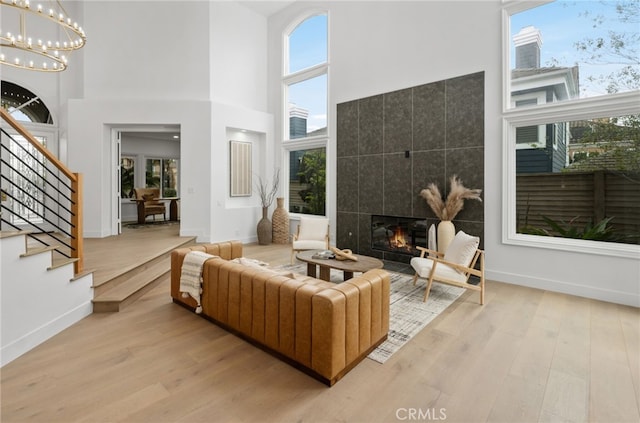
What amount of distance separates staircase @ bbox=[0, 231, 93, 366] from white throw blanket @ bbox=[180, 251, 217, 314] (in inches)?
42.4

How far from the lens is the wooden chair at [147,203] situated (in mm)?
9000

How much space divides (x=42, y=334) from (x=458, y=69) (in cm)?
618

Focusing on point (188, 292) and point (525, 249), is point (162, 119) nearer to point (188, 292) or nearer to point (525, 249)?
point (188, 292)

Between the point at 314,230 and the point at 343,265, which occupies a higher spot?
the point at 314,230

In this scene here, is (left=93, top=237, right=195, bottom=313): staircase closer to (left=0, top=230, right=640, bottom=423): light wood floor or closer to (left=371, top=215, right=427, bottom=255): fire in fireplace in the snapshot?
(left=0, top=230, right=640, bottom=423): light wood floor

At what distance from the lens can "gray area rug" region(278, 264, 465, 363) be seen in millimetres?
2863

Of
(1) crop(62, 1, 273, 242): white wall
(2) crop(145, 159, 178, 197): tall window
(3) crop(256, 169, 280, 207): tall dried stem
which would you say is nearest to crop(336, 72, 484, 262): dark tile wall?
(3) crop(256, 169, 280, 207): tall dried stem

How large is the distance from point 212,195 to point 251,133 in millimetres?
1954

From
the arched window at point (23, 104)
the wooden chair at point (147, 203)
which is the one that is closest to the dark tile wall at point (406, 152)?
the wooden chair at point (147, 203)

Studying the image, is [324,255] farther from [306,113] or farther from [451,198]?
[306,113]

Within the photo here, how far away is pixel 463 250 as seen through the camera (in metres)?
3.98

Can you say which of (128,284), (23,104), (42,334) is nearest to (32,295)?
(42,334)

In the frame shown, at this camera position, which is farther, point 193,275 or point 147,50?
point 147,50

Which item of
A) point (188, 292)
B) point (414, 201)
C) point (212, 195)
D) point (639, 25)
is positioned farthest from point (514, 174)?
point (212, 195)
